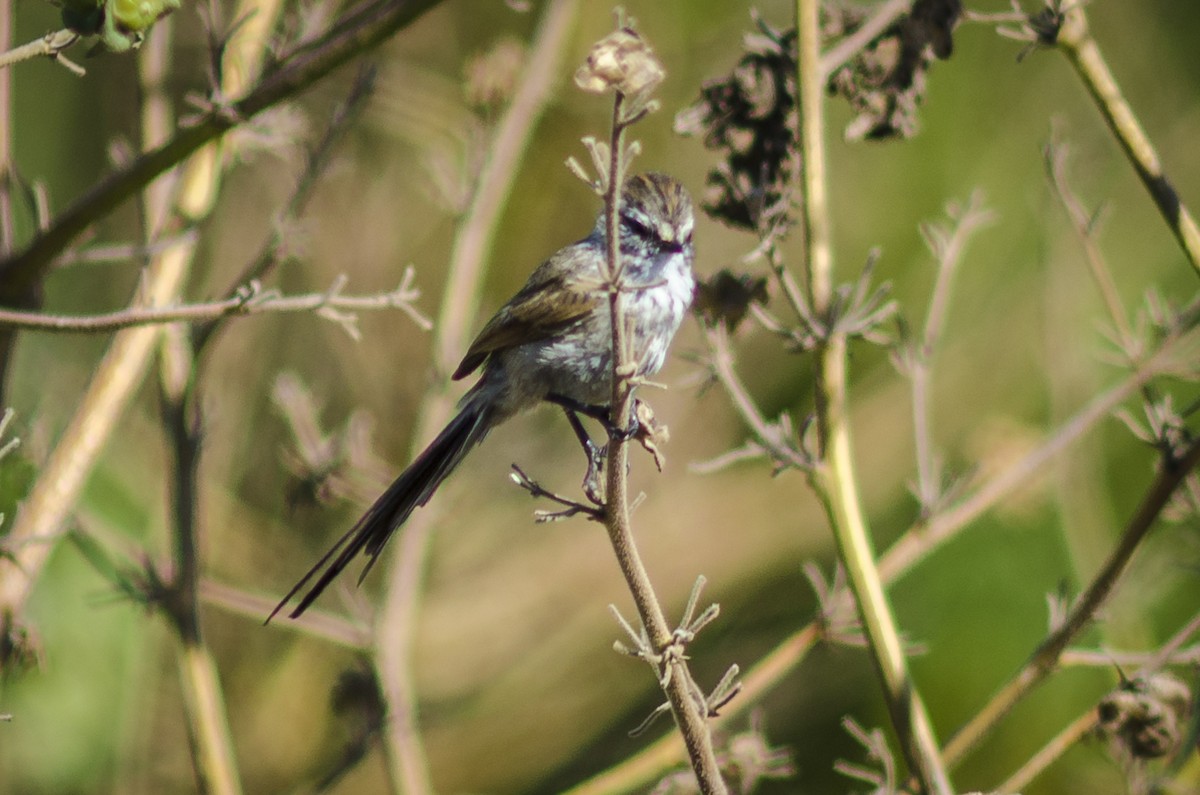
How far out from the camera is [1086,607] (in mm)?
2268

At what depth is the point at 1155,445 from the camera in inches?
88.0

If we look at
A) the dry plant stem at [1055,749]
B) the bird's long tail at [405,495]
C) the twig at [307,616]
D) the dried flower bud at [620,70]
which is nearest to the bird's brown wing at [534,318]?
the bird's long tail at [405,495]

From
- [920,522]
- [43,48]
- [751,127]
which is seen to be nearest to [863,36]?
[751,127]

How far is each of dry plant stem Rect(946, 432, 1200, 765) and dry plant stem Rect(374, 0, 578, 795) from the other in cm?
139

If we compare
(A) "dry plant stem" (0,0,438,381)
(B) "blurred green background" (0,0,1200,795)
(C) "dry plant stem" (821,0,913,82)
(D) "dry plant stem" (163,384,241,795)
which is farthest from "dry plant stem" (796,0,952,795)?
(B) "blurred green background" (0,0,1200,795)

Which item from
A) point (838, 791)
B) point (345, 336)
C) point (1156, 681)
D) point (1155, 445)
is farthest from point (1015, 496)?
point (345, 336)

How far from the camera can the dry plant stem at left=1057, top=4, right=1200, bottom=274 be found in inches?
93.5

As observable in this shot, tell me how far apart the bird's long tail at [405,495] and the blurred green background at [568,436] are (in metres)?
2.02

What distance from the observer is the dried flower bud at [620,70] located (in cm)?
146

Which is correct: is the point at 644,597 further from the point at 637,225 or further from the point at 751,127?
the point at 637,225

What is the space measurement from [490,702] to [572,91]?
2624 mm

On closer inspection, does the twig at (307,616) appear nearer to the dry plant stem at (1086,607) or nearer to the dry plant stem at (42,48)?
the dry plant stem at (1086,607)

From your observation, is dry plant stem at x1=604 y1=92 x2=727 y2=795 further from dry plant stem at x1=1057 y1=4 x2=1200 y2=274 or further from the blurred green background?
the blurred green background

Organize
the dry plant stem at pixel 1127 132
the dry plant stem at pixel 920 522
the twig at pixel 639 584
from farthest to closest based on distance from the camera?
1. the dry plant stem at pixel 920 522
2. the dry plant stem at pixel 1127 132
3. the twig at pixel 639 584
